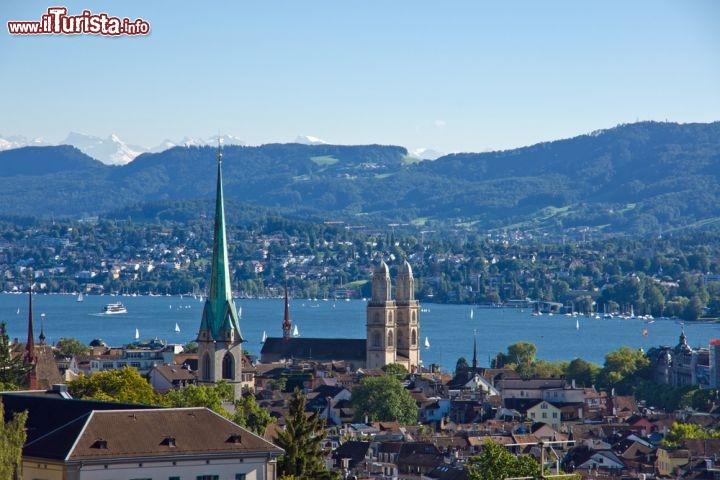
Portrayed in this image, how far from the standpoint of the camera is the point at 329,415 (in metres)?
73.9

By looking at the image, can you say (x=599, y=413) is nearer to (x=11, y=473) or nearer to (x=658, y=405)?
(x=658, y=405)

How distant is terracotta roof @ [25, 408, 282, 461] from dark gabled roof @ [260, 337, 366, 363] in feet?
214

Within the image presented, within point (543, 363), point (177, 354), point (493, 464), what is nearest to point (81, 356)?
point (177, 354)

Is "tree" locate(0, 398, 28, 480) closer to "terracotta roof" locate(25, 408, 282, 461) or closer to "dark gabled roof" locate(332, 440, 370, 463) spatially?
"terracotta roof" locate(25, 408, 282, 461)

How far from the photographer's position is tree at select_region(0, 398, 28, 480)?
91.2 feet

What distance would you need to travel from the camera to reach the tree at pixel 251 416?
54.2 meters

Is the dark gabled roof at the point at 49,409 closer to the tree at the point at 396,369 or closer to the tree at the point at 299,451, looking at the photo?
the tree at the point at 299,451

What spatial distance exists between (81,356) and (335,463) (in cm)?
4436

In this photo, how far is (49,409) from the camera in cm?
3353

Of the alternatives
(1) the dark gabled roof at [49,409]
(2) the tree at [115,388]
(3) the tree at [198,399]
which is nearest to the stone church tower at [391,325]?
(3) the tree at [198,399]

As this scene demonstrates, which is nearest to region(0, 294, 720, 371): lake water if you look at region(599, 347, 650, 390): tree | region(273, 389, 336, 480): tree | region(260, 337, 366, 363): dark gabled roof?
region(260, 337, 366, 363): dark gabled roof

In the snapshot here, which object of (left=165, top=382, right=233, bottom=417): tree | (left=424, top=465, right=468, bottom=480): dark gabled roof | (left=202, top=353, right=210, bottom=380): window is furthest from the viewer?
(left=202, top=353, right=210, bottom=380): window

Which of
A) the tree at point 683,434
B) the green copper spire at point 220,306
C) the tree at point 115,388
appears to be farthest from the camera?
the green copper spire at point 220,306

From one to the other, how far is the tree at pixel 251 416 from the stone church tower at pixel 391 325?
33260 millimetres
